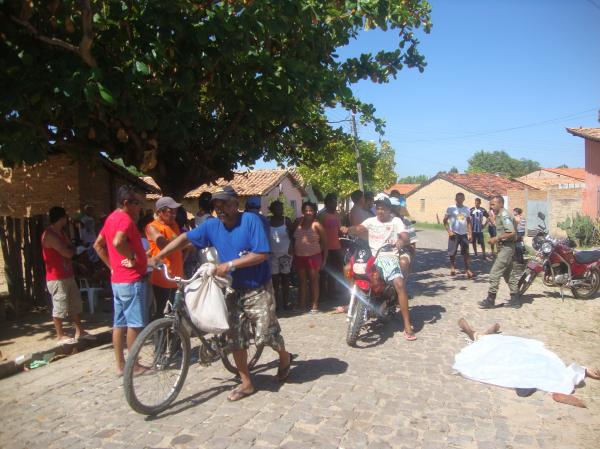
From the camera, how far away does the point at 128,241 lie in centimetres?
477

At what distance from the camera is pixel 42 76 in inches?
222

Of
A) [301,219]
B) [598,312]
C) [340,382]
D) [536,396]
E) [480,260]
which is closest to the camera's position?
[536,396]

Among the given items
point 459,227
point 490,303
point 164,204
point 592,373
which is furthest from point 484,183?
point 164,204

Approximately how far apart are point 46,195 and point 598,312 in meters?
11.6

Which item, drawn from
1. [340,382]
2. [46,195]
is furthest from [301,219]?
[46,195]

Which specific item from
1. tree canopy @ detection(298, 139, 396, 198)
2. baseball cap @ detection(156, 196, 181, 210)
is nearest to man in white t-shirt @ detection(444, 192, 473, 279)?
baseball cap @ detection(156, 196, 181, 210)

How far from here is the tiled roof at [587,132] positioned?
20.2m

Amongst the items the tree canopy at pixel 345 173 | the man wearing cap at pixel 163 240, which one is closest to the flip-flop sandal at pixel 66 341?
the man wearing cap at pixel 163 240

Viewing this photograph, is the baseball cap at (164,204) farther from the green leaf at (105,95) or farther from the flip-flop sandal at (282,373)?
the flip-flop sandal at (282,373)

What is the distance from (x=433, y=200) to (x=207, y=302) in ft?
149

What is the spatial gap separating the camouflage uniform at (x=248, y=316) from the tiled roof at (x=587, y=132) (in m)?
20.6

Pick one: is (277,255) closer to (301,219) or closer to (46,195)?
(301,219)

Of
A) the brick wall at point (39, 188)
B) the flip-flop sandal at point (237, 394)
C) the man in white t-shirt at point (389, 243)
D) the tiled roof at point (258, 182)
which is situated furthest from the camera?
the tiled roof at point (258, 182)

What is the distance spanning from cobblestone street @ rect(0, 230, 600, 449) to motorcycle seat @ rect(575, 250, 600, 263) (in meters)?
2.54
